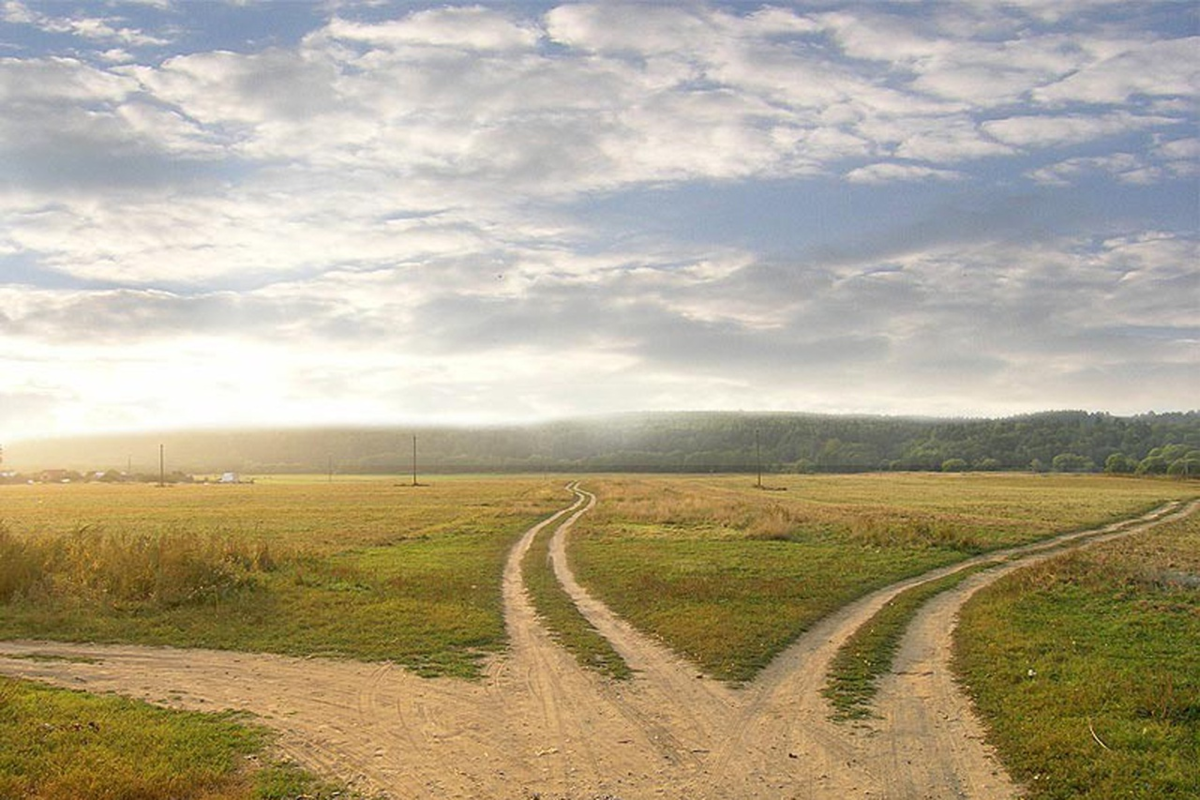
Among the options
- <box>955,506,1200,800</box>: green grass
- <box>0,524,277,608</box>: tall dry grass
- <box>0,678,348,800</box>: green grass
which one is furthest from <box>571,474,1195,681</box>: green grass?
<box>0,524,277,608</box>: tall dry grass

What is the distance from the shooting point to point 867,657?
15305 mm

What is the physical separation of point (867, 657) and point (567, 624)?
6238 millimetres

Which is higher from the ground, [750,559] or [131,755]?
[131,755]

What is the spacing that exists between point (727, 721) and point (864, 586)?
13184 millimetres

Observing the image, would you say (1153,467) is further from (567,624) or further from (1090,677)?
(567,624)

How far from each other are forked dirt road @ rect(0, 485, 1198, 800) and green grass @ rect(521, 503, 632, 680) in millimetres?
336

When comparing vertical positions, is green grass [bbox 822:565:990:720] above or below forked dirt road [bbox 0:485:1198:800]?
below

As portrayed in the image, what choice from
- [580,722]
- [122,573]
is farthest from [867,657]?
[122,573]

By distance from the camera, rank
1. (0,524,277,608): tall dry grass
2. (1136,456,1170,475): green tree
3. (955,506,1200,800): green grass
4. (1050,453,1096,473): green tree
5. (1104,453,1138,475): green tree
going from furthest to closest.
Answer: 1. (1050,453,1096,473): green tree
2. (1104,453,1138,475): green tree
3. (1136,456,1170,475): green tree
4. (0,524,277,608): tall dry grass
5. (955,506,1200,800): green grass

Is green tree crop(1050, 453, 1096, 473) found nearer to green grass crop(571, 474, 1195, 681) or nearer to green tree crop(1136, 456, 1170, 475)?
green tree crop(1136, 456, 1170, 475)

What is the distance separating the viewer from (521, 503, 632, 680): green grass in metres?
14.8

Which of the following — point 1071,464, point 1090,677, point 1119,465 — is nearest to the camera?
point 1090,677

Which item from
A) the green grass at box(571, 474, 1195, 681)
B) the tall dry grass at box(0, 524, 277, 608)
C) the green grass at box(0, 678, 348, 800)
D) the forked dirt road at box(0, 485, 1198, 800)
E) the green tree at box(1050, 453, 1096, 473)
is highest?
the tall dry grass at box(0, 524, 277, 608)

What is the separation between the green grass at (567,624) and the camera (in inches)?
582
